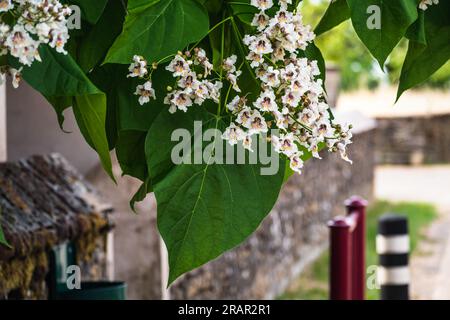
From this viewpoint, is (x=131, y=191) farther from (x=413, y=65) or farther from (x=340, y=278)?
(x=413, y=65)

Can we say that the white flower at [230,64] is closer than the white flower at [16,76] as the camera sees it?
No

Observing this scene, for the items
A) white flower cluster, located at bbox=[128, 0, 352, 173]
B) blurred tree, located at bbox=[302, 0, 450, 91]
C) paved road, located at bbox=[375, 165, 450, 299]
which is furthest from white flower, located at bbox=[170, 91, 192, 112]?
blurred tree, located at bbox=[302, 0, 450, 91]

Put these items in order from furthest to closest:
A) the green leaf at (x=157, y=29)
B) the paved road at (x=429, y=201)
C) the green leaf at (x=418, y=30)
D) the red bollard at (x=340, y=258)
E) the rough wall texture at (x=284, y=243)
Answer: the paved road at (x=429, y=201) → the rough wall texture at (x=284, y=243) → the red bollard at (x=340, y=258) → the green leaf at (x=418, y=30) → the green leaf at (x=157, y=29)

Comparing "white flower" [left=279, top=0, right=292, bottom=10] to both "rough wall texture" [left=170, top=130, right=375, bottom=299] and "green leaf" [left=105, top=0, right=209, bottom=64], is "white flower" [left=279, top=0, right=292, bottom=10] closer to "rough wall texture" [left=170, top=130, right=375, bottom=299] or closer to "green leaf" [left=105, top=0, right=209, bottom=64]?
"green leaf" [left=105, top=0, right=209, bottom=64]

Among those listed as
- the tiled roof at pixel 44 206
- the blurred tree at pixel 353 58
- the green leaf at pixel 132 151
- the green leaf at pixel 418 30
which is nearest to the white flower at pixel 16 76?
the green leaf at pixel 132 151

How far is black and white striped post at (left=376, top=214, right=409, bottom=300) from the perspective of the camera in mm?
5414

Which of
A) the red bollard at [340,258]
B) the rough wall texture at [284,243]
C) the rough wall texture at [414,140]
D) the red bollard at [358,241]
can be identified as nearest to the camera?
the red bollard at [340,258]

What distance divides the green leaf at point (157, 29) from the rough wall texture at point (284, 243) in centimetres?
385

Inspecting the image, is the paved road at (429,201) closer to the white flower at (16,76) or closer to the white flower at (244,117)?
the white flower at (244,117)

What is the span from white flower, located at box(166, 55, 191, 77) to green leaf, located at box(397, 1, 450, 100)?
454 millimetres

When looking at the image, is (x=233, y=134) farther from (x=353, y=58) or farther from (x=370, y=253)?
(x=353, y=58)

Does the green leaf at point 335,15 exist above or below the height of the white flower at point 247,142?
above

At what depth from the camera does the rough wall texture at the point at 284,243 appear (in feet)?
20.6
